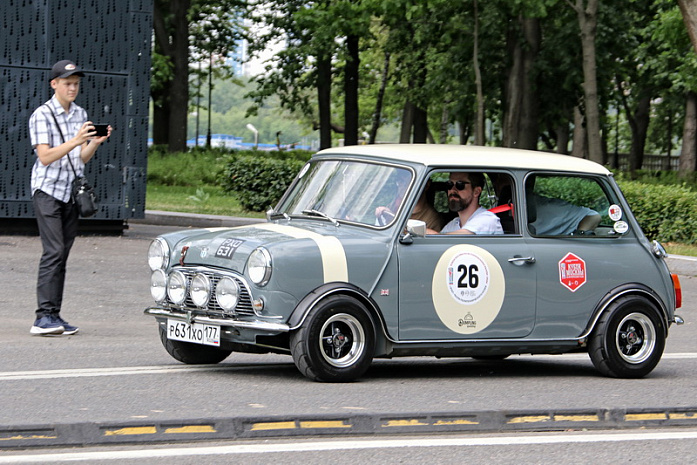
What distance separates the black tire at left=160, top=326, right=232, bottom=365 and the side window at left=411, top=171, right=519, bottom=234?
170cm

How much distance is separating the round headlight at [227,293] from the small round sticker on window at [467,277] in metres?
1.47

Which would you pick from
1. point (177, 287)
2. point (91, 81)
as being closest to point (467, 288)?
point (177, 287)

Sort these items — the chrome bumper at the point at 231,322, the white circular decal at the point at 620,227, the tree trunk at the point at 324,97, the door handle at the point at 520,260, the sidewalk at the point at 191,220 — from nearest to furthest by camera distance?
1. the chrome bumper at the point at 231,322
2. the door handle at the point at 520,260
3. the white circular decal at the point at 620,227
4. the sidewalk at the point at 191,220
5. the tree trunk at the point at 324,97

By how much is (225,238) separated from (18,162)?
39.4 feet

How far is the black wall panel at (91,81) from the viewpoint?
61.9 ft

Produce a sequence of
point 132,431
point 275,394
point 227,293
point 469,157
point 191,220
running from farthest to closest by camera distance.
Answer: point 191,220
point 469,157
point 227,293
point 275,394
point 132,431

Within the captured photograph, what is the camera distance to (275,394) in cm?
715

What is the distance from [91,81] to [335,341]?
1291cm

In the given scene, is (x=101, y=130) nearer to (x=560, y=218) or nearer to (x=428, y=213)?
(x=428, y=213)

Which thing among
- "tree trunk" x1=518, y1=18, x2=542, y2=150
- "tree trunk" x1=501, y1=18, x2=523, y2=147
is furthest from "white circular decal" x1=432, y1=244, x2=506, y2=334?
"tree trunk" x1=518, y1=18, x2=542, y2=150

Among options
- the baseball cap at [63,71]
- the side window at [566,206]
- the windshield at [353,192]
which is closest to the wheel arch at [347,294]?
the windshield at [353,192]

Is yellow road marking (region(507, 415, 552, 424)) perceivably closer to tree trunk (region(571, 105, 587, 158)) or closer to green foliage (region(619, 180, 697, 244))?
green foliage (region(619, 180, 697, 244))

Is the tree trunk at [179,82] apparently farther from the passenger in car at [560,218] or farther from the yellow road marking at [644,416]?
the yellow road marking at [644,416]

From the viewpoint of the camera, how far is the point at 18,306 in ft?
37.8
